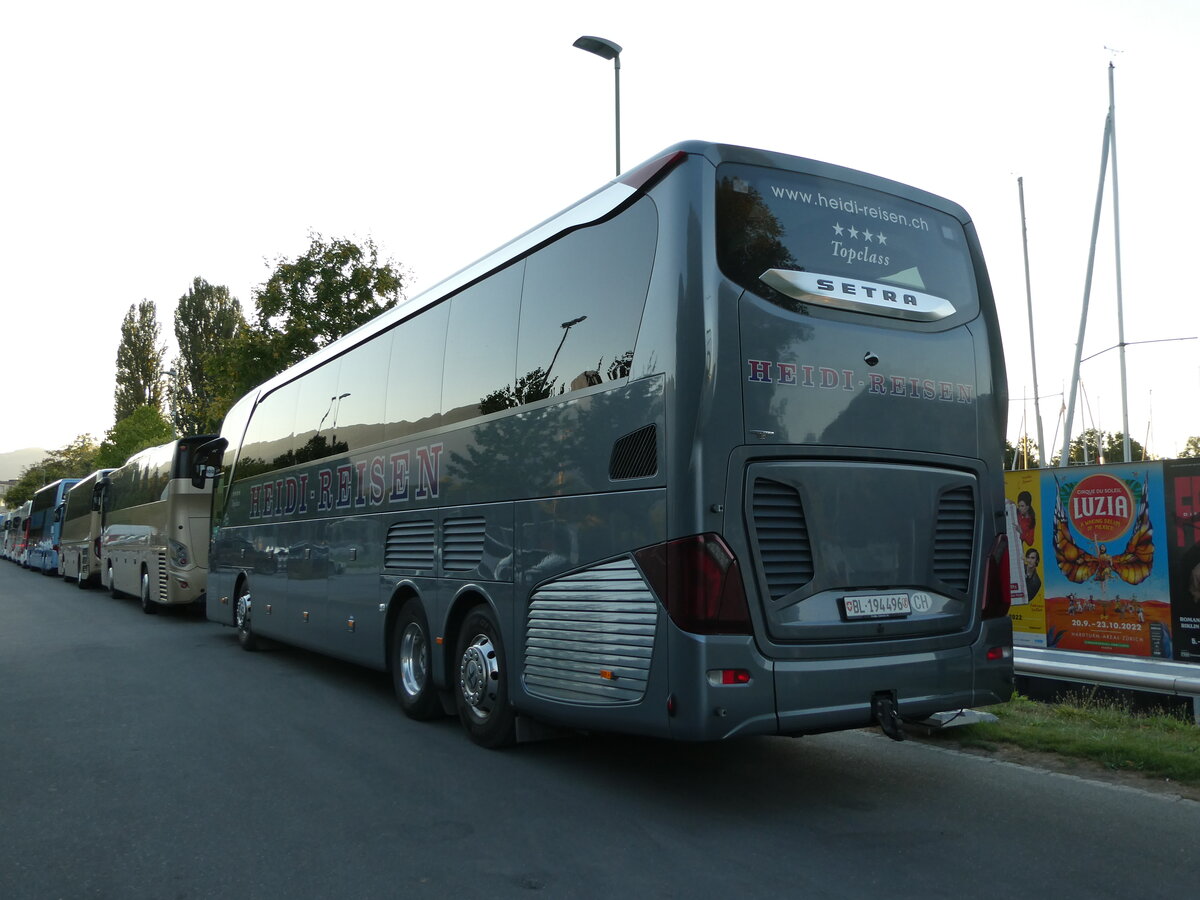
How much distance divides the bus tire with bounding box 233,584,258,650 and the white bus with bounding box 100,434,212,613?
4.74 meters

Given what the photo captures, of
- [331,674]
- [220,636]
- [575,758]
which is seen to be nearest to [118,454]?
[220,636]

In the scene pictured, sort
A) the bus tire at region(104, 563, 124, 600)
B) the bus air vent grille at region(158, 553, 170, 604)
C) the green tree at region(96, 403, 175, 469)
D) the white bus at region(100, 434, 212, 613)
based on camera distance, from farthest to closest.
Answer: the green tree at region(96, 403, 175, 469)
the bus tire at region(104, 563, 124, 600)
the bus air vent grille at region(158, 553, 170, 604)
the white bus at region(100, 434, 212, 613)

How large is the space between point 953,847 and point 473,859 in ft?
7.53

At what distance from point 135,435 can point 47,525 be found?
2459 cm

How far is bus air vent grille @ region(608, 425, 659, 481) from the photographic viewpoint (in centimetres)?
575

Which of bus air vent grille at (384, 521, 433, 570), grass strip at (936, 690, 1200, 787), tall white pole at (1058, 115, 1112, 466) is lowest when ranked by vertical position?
grass strip at (936, 690, 1200, 787)

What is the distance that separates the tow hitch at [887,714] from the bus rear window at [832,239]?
223cm

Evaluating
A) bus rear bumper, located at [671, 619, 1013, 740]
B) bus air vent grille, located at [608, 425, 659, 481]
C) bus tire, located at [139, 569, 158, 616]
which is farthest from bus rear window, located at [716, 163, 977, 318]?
bus tire, located at [139, 569, 158, 616]

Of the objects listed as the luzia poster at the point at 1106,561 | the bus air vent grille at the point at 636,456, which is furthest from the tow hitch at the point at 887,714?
the luzia poster at the point at 1106,561

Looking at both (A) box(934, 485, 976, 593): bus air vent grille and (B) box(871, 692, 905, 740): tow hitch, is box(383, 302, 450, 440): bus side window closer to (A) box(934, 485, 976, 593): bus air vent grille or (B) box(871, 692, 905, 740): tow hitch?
(A) box(934, 485, 976, 593): bus air vent grille

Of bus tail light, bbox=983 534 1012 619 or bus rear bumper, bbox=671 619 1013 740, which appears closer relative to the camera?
bus rear bumper, bbox=671 619 1013 740

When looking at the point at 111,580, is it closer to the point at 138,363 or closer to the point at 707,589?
the point at 707,589

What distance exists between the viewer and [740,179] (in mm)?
5961

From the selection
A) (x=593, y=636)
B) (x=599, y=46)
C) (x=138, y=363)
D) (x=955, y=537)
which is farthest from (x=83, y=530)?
(x=138, y=363)
